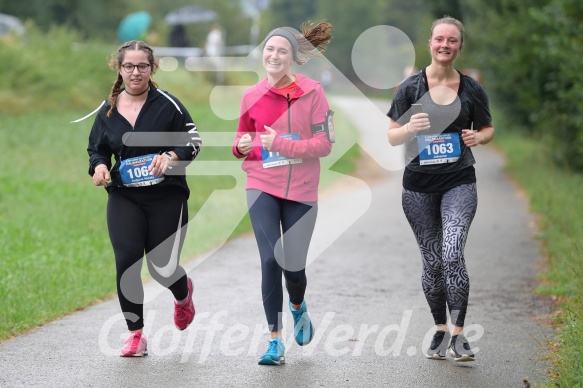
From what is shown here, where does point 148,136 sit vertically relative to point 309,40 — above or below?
below

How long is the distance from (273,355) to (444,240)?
130 cm

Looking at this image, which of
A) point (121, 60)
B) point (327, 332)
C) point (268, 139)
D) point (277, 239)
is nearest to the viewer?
point (268, 139)

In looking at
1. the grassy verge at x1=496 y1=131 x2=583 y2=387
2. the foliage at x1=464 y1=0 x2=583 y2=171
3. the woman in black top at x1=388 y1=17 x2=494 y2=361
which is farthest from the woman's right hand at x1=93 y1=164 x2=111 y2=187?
the foliage at x1=464 y1=0 x2=583 y2=171

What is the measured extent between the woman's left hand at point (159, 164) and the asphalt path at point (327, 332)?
1208 mm

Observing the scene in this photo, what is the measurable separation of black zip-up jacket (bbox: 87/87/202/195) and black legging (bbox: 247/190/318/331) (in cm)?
52

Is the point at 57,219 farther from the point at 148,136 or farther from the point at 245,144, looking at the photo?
the point at 245,144

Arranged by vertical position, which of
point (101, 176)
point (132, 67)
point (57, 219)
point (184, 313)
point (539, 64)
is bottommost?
point (184, 313)

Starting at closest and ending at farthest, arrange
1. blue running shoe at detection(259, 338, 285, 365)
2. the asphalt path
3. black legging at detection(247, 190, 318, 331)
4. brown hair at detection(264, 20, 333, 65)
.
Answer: the asphalt path
blue running shoe at detection(259, 338, 285, 365)
black legging at detection(247, 190, 318, 331)
brown hair at detection(264, 20, 333, 65)

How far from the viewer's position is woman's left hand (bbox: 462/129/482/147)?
6.82 m

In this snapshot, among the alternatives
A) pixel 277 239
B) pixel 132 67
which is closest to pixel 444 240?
pixel 277 239

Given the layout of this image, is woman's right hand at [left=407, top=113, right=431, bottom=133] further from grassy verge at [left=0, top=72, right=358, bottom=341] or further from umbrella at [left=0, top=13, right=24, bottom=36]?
umbrella at [left=0, top=13, right=24, bottom=36]

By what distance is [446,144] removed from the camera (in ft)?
22.7

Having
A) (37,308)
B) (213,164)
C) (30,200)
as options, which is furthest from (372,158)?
(37,308)

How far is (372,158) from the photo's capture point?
2970 centimetres
